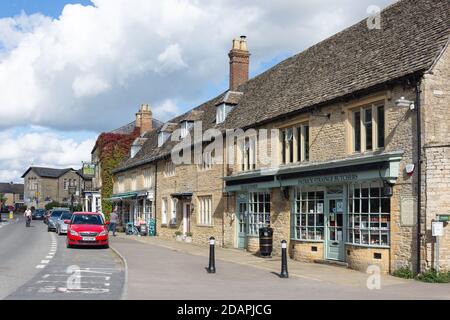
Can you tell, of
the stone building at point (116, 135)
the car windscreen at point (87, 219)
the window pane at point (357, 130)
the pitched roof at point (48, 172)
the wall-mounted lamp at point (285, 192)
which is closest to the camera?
the window pane at point (357, 130)

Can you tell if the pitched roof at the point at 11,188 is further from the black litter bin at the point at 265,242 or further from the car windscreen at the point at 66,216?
the black litter bin at the point at 265,242

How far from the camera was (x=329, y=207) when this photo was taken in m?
18.0

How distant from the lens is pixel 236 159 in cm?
2461

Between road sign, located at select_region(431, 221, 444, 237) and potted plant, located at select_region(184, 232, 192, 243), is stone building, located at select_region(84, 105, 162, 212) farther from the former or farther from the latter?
road sign, located at select_region(431, 221, 444, 237)

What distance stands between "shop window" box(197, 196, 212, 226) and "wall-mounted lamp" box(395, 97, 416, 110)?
46.2 feet

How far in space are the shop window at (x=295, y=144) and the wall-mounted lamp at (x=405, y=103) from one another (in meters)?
5.48

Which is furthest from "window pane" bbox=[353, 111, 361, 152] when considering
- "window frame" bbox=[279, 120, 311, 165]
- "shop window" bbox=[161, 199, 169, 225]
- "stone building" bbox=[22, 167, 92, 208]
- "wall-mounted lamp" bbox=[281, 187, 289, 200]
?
"stone building" bbox=[22, 167, 92, 208]

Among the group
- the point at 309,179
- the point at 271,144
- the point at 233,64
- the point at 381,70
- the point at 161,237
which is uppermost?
the point at 233,64

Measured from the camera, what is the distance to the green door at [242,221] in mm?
23466

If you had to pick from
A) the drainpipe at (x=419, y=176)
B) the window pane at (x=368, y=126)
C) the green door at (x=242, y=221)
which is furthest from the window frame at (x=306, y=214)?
the drainpipe at (x=419, y=176)

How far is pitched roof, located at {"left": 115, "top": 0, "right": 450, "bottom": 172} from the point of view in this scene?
1566 cm

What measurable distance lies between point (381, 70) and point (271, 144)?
20.6 ft

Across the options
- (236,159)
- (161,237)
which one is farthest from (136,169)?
(236,159)

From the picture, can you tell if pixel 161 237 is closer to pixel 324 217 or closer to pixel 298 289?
pixel 324 217
